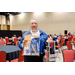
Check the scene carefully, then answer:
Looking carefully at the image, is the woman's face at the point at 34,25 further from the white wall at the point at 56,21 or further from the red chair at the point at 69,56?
the white wall at the point at 56,21

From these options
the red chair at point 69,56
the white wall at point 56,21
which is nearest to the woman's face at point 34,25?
the red chair at point 69,56

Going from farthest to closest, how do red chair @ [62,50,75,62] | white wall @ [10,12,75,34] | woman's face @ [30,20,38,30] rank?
white wall @ [10,12,75,34] → red chair @ [62,50,75,62] → woman's face @ [30,20,38,30]

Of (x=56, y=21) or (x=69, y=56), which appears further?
(x=56, y=21)

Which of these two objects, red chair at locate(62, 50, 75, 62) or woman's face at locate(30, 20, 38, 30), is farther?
red chair at locate(62, 50, 75, 62)

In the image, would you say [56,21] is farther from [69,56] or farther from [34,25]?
[34,25]

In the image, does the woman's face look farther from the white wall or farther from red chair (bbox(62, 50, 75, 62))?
the white wall

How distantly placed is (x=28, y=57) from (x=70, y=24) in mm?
15115

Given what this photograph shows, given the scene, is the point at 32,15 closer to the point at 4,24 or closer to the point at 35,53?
the point at 4,24

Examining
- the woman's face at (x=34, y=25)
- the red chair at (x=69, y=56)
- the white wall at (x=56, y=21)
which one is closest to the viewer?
the woman's face at (x=34, y=25)

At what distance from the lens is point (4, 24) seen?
74.7ft

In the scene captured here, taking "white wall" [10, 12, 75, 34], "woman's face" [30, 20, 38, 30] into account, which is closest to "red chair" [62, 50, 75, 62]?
"woman's face" [30, 20, 38, 30]

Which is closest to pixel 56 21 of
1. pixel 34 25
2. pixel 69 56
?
pixel 69 56

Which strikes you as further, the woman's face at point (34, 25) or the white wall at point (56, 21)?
the white wall at point (56, 21)
